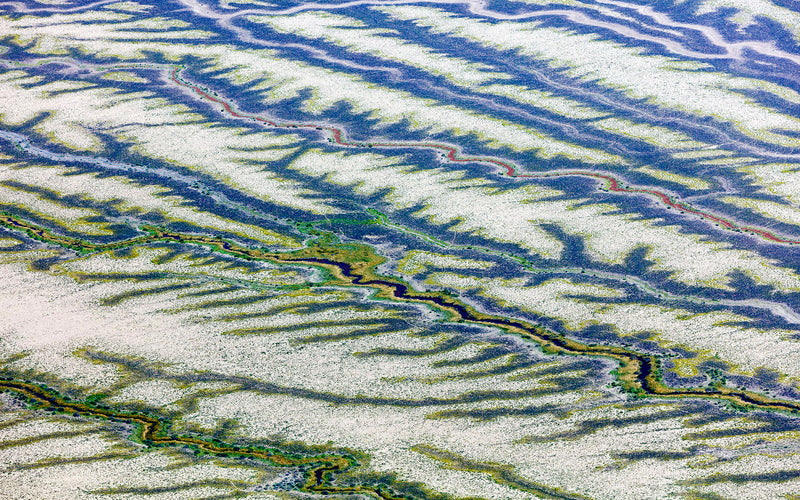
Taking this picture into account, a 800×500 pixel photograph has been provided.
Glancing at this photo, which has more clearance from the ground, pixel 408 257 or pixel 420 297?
pixel 408 257

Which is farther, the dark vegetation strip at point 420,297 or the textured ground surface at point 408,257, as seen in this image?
the dark vegetation strip at point 420,297

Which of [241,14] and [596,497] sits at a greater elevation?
[241,14]

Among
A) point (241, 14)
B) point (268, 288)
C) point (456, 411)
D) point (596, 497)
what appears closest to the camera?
point (596, 497)

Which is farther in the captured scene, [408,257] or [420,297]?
[408,257]

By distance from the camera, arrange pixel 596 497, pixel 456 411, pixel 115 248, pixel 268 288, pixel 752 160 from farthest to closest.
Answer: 1. pixel 752 160
2. pixel 115 248
3. pixel 268 288
4. pixel 456 411
5. pixel 596 497

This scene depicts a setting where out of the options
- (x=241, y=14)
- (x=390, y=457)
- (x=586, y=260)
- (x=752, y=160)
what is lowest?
(x=390, y=457)

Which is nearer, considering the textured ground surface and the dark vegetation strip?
the textured ground surface

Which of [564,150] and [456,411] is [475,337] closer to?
[456,411]

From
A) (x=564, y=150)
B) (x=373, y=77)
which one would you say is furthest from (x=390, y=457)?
(x=373, y=77)

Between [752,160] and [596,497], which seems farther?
[752,160]

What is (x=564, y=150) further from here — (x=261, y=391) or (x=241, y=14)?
(x=241, y=14)
